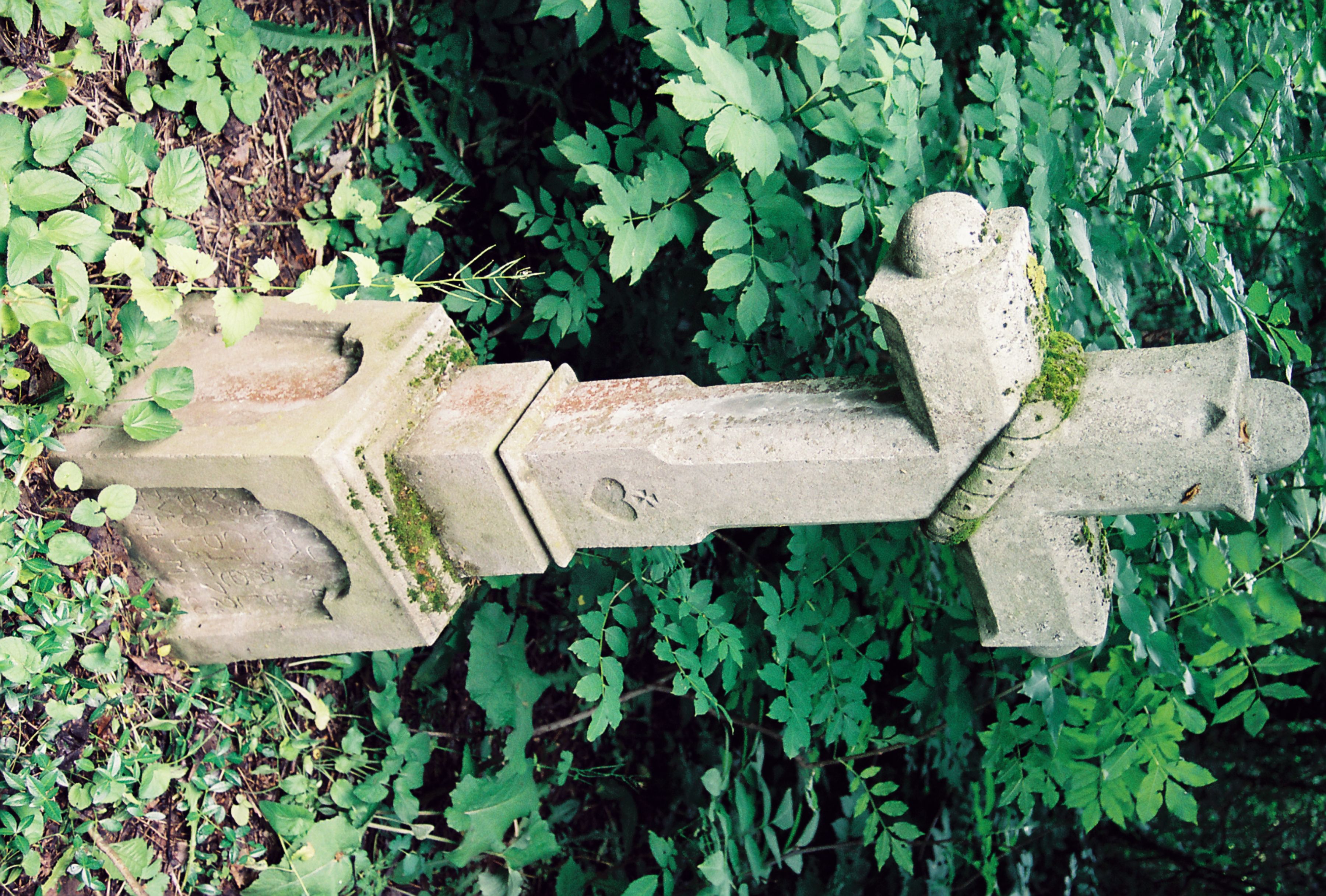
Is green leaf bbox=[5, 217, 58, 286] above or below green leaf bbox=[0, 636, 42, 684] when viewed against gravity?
above

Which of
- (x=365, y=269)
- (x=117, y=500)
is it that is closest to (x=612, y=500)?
(x=365, y=269)

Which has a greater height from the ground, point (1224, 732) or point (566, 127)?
point (566, 127)

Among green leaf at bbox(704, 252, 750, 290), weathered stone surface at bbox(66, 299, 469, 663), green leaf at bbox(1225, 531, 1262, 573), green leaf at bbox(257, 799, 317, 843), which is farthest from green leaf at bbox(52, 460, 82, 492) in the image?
green leaf at bbox(1225, 531, 1262, 573)

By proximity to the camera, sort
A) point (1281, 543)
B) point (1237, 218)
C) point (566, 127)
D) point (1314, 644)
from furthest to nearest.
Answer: point (1314, 644), point (1237, 218), point (566, 127), point (1281, 543)

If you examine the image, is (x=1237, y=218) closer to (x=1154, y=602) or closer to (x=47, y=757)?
(x=1154, y=602)

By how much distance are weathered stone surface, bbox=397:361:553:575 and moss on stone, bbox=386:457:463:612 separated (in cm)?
2

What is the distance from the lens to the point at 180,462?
2.18 meters

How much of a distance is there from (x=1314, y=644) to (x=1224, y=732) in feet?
2.46

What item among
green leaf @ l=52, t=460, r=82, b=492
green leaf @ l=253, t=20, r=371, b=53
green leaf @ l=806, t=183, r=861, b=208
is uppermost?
green leaf @ l=253, t=20, r=371, b=53

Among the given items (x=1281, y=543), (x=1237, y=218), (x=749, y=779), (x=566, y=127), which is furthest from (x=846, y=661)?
(x=1237, y=218)

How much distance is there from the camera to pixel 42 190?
2020mm

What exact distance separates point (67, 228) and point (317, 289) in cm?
56

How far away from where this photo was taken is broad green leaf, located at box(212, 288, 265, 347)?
2.01 metres

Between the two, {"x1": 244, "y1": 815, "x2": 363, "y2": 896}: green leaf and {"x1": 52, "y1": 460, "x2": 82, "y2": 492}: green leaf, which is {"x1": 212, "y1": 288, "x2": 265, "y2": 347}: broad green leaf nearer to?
{"x1": 52, "y1": 460, "x2": 82, "y2": 492}: green leaf
